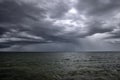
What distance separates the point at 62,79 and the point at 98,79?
7.30m

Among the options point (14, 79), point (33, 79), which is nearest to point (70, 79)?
point (33, 79)

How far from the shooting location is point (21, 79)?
923 inches

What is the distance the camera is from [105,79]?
2344 cm

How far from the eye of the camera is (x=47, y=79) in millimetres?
23141

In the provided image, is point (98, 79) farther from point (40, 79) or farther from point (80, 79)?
point (40, 79)

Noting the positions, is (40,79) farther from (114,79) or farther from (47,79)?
(114,79)

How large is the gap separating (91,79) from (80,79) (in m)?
2.22

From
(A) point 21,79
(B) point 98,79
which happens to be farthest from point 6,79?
(B) point 98,79

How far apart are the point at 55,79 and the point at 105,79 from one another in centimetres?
1017

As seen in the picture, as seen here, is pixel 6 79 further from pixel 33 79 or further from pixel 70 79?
pixel 70 79

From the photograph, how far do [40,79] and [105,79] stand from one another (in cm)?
1318

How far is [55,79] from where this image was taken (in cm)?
2312

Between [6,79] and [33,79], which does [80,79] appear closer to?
[33,79]

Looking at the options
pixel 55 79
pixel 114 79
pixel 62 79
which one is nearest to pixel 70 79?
pixel 62 79
